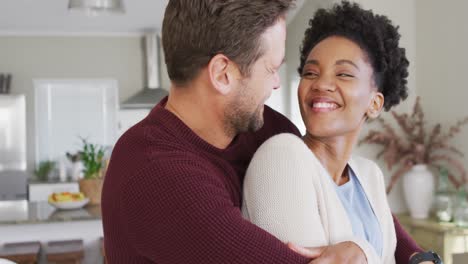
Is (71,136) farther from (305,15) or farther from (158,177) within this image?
(158,177)

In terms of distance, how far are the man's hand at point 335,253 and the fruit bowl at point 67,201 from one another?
365 cm

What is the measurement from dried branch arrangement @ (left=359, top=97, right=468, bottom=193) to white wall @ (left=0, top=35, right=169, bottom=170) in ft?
14.3

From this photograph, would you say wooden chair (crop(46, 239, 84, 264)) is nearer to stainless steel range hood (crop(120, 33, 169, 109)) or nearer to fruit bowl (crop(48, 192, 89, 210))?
fruit bowl (crop(48, 192, 89, 210))

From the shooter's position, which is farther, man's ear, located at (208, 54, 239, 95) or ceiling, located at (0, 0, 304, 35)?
ceiling, located at (0, 0, 304, 35)

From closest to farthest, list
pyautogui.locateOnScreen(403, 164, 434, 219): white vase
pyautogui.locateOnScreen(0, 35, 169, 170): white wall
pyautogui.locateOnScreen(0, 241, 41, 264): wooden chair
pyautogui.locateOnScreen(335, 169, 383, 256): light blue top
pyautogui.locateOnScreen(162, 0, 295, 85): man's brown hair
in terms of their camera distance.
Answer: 1. pyautogui.locateOnScreen(162, 0, 295, 85): man's brown hair
2. pyautogui.locateOnScreen(335, 169, 383, 256): light blue top
3. pyautogui.locateOnScreen(0, 241, 41, 264): wooden chair
4. pyautogui.locateOnScreen(403, 164, 434, 219): white vase
5. pyautogui.locateOnScreen(0, 35, 169, 170): white wall

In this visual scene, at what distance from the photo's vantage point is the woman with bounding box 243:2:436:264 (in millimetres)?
1143

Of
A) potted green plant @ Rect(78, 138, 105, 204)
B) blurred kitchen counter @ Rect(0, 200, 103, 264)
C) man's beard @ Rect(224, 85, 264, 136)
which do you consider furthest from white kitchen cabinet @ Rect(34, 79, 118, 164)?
man's beard @ Rect(224, 85, 264, 136)

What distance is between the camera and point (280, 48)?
119 centimetres

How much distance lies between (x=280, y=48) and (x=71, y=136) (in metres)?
7.67

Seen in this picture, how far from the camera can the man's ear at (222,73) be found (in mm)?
1142

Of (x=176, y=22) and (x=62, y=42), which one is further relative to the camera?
(x=62, y=42)

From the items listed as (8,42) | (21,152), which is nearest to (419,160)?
(21,152)

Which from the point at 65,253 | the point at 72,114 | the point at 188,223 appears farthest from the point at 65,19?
the point at 188,223

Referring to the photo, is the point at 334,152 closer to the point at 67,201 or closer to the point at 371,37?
the point at 371,37
